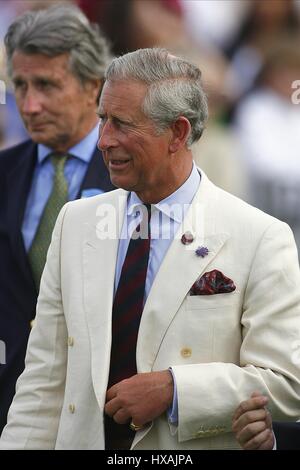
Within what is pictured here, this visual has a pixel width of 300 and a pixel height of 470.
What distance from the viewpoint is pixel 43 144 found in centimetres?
498

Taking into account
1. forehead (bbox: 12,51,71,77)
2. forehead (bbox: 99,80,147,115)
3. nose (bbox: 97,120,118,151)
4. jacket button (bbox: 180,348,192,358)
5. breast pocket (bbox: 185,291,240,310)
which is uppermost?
forehead (bbox: 12,51,71,77)

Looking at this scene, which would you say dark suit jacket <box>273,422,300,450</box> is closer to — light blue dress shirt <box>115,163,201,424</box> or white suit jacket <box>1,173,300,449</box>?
white suit jacket <box>1,173,300,449</box>

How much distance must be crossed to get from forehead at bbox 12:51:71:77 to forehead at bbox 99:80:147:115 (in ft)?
4.51

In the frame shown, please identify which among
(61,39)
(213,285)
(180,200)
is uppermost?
(61,39)

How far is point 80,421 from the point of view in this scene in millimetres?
3600

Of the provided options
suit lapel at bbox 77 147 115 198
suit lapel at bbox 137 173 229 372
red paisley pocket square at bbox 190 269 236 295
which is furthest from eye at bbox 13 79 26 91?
red paisley pocket square at bbox 190 269 236 295

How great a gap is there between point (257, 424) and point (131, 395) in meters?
0.41

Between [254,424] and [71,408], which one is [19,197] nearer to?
[71,408]

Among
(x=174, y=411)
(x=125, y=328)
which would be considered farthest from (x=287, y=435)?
(x=125, y=328)

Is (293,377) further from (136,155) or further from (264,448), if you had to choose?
(136,155)

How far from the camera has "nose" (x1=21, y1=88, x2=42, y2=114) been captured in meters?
4.90

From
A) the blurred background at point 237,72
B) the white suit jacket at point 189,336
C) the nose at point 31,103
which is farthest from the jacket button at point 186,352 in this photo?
the blurred background at point 237,72

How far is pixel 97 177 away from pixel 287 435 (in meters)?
1.67

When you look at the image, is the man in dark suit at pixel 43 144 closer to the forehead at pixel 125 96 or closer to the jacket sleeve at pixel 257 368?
the forehead at pixel 125 96
